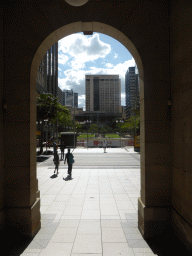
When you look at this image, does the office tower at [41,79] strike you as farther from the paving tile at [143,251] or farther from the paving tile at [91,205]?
the paving tile at [143,251]

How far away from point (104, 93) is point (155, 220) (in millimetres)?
194726

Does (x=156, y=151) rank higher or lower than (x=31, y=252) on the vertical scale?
higher

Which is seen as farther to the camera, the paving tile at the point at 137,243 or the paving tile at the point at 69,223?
the paving tile at the point at 69,223

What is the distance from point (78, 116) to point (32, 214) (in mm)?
158411

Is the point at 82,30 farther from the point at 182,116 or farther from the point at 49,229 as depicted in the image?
the point at 49,229

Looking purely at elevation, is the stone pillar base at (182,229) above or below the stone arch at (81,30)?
below

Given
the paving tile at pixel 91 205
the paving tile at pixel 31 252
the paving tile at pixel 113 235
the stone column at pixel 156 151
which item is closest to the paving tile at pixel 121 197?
the paving tile at pixel 91 205

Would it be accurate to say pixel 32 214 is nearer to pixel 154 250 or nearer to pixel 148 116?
pixel 154 250

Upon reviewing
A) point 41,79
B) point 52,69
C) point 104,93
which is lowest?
point 41,79

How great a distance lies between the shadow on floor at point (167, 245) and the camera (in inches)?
175

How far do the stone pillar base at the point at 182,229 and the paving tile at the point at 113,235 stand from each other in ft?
4.57

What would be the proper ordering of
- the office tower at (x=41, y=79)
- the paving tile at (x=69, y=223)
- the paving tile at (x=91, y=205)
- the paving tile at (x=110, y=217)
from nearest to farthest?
the paving tile at (x=69, y=223) < the paving tile at (x=110, y=217) < the paving tile at (x=91, y=205) < the office tower at (x=41, y=79)

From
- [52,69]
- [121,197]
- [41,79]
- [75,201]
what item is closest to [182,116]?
[121,197]

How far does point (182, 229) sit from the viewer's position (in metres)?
4.61
